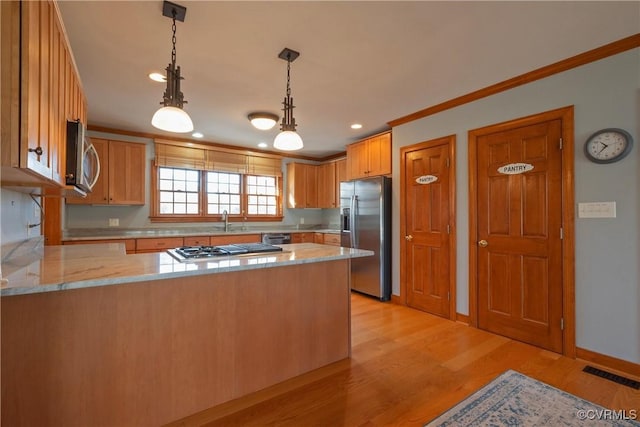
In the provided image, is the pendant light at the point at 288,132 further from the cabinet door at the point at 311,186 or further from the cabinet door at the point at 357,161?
the cabinet door at the point at 311,186

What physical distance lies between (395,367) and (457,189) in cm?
200

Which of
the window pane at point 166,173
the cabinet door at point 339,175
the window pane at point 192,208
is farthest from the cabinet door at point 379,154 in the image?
the window pane at point 166,173

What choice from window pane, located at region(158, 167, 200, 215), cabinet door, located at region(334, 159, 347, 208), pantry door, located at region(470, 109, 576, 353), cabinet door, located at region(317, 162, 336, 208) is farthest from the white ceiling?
cabinet door, located at region(317, 162, 336, 208)

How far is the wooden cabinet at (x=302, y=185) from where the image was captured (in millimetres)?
5879

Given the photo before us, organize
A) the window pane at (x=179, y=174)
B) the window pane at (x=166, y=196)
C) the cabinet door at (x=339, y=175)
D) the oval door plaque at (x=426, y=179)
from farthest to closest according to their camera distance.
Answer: the cabinet door at (x=339, y=175) < the window pane at (x=179, y=174) < the window pane at (x=166, y=196) < the oval door plaque at (x=426, y=179)

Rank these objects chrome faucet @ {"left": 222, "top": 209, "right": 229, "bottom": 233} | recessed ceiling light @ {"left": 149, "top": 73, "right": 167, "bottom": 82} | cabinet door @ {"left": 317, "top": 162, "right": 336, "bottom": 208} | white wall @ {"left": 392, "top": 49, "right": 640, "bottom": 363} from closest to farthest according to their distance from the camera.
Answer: white wall @ {"left": 392, "top": 49, "right": 640, "bottom": 363}
recessed ceiling light @ {"left": 149, "top": 73, "right": 167, "bottom": 82}
chrome faucet @ {"left": 222, "top": 209, "right": 229, "bottom": 233}
cabinet door @ {"left": 317, "top": 162, "right": 336, "bottom": 208}

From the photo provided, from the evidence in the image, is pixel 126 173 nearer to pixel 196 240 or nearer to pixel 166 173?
pixel 166 173

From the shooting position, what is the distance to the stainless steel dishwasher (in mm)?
5031

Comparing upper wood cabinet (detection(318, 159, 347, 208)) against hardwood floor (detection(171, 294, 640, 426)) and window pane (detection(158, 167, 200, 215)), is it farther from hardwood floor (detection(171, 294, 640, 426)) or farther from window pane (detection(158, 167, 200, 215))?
hardwood floor (detection(171, 294, 640, 426))

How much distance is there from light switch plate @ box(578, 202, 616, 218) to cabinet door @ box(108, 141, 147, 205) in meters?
5.25

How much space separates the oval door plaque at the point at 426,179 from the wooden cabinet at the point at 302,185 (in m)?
2.76

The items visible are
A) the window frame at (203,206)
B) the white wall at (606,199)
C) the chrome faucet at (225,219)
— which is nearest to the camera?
the white wall at (606,199)

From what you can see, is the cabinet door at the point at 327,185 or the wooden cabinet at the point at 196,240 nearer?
the wooden cabinet at the point at 196,240

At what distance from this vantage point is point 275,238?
5.12 metres
